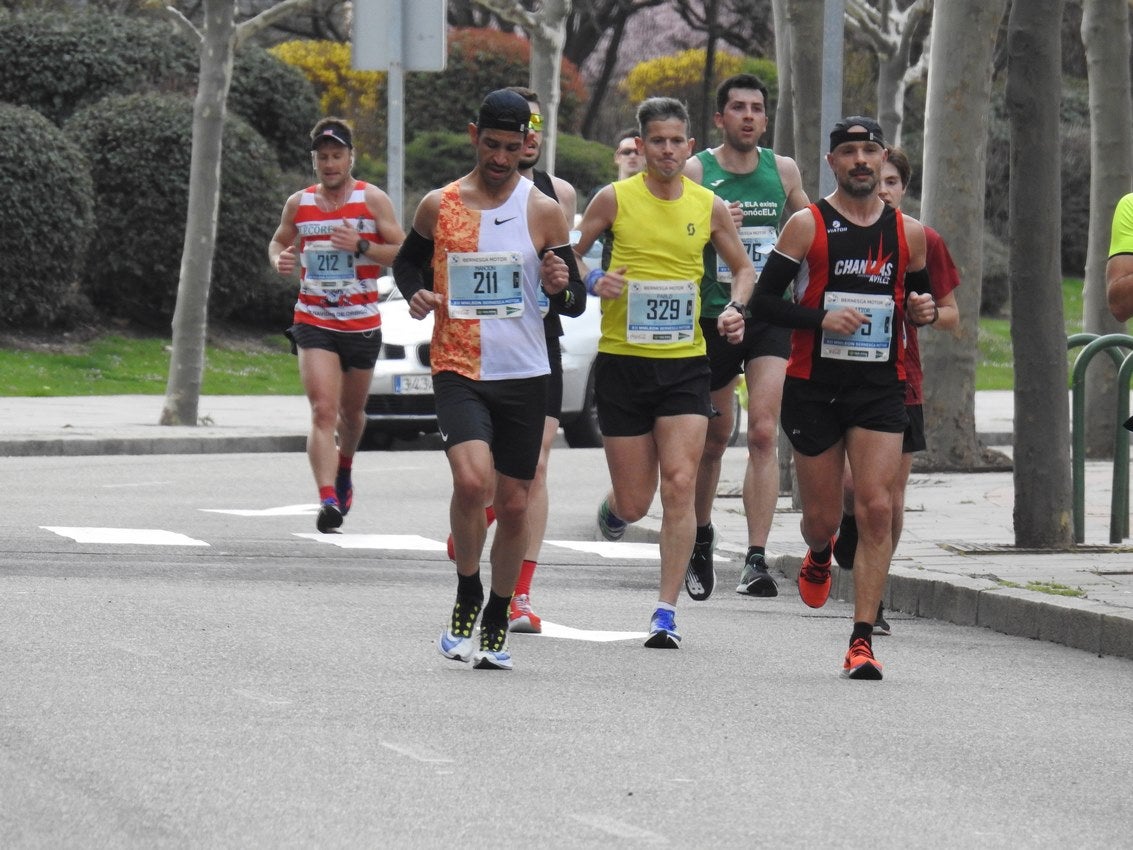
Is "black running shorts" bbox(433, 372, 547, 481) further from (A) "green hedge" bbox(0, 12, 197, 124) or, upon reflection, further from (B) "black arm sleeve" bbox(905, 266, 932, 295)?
(A) "green hedge" bbox(0, 12, 197, 124)

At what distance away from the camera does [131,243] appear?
2820 centimetres

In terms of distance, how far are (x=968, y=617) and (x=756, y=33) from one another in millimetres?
40087

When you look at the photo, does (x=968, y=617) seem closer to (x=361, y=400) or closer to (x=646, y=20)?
(x=361, y=400)

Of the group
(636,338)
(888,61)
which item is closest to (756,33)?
(888,61)

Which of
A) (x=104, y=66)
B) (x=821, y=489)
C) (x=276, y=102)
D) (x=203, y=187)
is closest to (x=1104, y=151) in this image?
(x=203, y=187)

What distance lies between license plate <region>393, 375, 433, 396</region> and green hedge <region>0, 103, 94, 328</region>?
26.2ft

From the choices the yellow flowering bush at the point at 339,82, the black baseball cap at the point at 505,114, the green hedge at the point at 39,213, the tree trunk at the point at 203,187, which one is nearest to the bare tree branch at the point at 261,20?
the tree trunk at the point at 203,187

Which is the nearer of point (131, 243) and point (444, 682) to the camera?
point (444, 682)

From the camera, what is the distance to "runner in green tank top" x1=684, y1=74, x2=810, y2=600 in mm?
10445

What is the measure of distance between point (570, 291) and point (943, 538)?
15.4ft

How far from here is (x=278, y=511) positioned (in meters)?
14.3

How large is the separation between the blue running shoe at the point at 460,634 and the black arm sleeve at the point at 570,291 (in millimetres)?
1047

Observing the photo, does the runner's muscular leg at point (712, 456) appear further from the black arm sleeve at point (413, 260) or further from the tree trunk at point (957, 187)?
the tree trunk at point (957, 187)

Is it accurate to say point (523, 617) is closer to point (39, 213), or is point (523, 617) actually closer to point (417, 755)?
point (417, 755)
